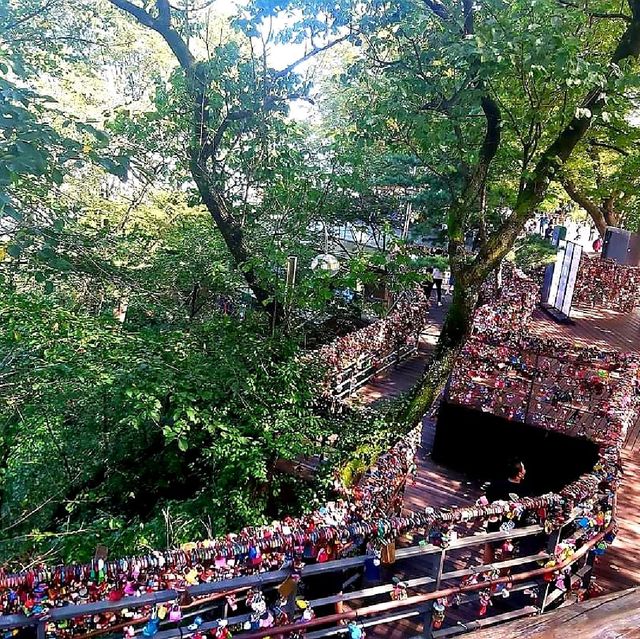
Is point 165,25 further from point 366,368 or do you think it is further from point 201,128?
point 366,368

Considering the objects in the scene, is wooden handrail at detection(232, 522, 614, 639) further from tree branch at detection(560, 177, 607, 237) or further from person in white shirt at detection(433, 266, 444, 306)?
tree branch at detection(560, 177, 607, 237)

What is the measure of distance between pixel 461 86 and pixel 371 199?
24.5ft

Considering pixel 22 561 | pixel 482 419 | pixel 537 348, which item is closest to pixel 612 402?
pixel 537 348

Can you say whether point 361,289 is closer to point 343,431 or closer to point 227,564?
point 343,431

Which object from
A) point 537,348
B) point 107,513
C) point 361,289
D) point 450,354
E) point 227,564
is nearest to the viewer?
point 227,564

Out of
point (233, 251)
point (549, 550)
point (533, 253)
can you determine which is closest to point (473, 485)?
point (549, 550)

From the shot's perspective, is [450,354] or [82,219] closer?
[450,354]

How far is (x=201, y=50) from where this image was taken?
11289 mm

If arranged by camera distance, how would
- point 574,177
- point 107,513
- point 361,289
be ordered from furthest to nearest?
1. point 574,177
2. point 361,289
3. point 107,513

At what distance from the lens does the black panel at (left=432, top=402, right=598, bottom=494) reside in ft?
25.1

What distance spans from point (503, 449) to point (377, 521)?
15.4 ft

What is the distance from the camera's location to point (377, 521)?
4020 millimetres

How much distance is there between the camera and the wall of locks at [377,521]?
310 cm

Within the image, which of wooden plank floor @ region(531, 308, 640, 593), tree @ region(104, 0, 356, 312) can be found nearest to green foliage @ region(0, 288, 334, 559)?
tree @ region(104, 0, 356, 312)
